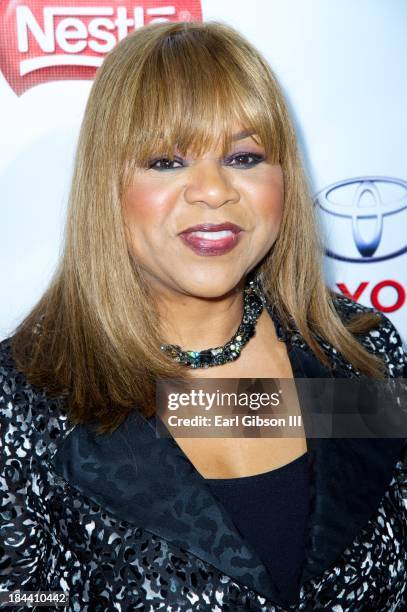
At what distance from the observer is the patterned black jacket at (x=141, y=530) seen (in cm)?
124

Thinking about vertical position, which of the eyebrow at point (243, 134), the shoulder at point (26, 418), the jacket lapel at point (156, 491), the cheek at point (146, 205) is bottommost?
the jacket lapel at point (156, 491)

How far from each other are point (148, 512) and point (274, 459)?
0.85 feet

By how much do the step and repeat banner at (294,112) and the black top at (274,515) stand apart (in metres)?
0.73

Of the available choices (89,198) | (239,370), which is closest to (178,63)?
(89,198)

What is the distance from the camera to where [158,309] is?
1.47m

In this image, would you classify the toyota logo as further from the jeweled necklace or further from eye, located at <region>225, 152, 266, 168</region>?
eye, located at <region>225, 152, 266, 168</region>

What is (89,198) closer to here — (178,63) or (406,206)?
(178,63)

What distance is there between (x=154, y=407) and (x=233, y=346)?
0.70 feet

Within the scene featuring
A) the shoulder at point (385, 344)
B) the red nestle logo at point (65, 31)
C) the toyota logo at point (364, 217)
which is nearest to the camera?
the shoulder at point (385, 344)

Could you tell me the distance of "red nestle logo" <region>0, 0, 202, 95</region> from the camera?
1.75 m

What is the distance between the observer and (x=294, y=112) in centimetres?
189

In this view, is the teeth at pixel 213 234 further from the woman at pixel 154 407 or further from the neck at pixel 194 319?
the neck at pixel 194 319

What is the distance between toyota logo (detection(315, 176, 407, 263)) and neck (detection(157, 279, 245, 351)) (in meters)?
0.54

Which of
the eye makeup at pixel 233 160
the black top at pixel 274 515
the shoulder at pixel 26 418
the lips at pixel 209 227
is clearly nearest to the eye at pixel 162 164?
the eye makeup at pixel 233 160
